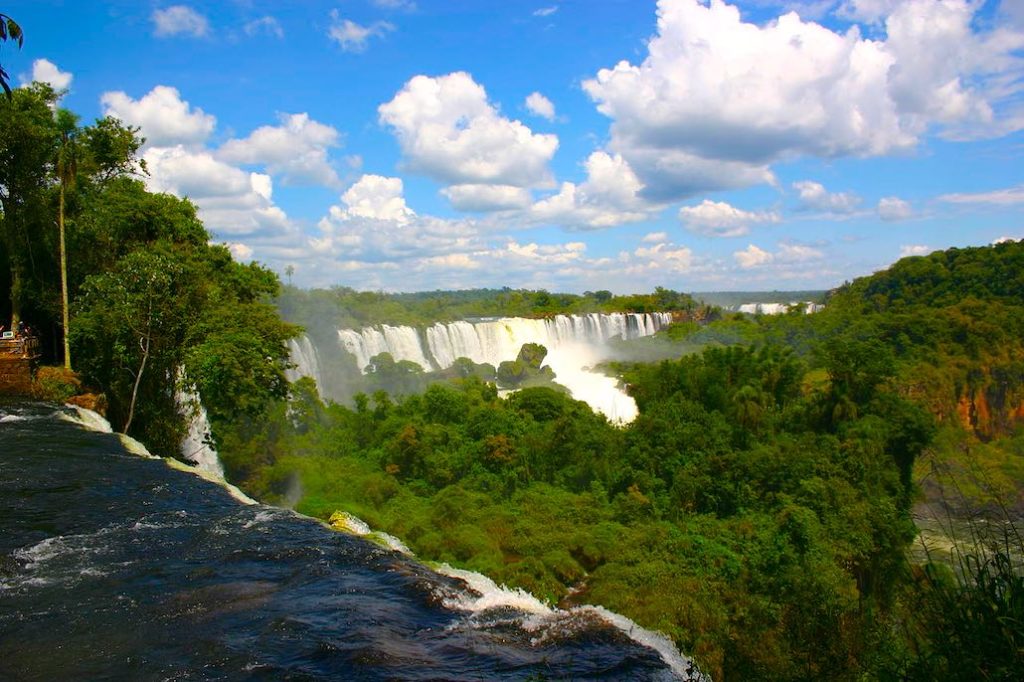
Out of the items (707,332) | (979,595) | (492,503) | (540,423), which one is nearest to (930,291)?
(707,332)

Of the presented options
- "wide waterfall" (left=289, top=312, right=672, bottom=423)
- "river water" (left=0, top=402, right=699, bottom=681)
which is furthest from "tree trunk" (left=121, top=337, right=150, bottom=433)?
"wide waterfall" (left=289, top=312, right=672, bottom=423)

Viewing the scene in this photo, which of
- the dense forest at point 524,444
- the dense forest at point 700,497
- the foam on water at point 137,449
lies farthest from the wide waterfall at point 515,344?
the foam on water at point 137,449

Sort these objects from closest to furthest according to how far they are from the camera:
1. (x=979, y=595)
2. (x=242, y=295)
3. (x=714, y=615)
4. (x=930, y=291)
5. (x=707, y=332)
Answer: (x=979, y=595) < (x=714, y=615) < (x=242, y=295) < (x=707, y=332) < (x=930, y=291)

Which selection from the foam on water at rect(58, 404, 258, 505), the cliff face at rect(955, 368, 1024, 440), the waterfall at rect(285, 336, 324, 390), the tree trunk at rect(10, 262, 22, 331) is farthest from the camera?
the cliff face at rect(955, 368, 1024, 440)

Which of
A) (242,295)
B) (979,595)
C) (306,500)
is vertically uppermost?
(242,295)

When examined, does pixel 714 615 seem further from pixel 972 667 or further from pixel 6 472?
pixel 6 472

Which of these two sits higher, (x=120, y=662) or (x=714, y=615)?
(x=120, y=662)

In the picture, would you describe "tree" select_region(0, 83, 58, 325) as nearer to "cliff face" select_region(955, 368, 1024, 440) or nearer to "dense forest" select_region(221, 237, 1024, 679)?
"dense forest" select_region(221, 237, 1024, 679)

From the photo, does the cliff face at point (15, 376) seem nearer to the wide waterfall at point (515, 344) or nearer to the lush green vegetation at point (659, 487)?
the lush green vegetation at point (659, 487)
